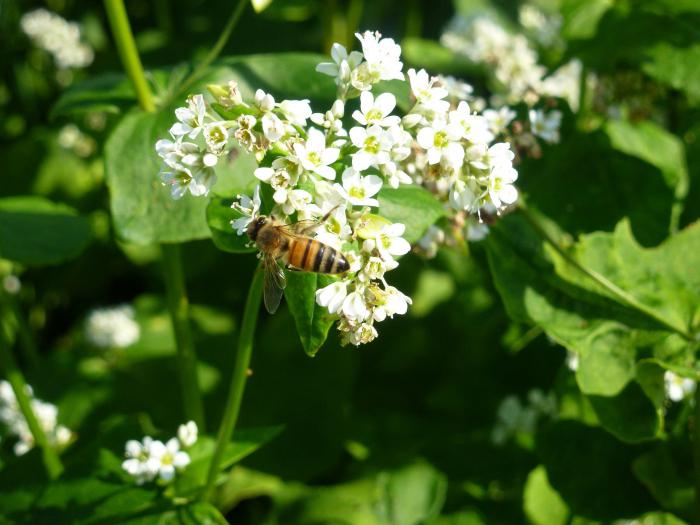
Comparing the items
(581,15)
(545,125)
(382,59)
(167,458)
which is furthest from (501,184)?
(581,15)

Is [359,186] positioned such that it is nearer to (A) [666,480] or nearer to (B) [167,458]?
(B) [167,458]

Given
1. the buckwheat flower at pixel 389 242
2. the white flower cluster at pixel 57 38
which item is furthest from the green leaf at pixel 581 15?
the white flower cluster at pixel 57 38

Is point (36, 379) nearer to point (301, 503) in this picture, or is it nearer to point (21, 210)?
point (21, 210)

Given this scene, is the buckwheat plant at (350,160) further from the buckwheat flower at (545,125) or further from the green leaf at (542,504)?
the green leaf at (542,504)

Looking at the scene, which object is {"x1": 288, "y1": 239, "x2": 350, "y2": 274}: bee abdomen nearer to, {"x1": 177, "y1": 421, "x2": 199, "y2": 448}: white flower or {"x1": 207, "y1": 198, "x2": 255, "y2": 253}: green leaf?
{"x1": 207, "y1": 198, "x2": 255, "y2": 253}: green leaf

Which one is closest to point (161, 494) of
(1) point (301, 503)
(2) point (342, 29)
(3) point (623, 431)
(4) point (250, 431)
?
(4) point (250, 431)

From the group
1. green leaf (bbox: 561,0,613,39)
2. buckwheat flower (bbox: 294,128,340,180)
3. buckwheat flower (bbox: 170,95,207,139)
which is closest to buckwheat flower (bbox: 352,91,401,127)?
buckwheat flower (bbox: 294,128,340,180)
